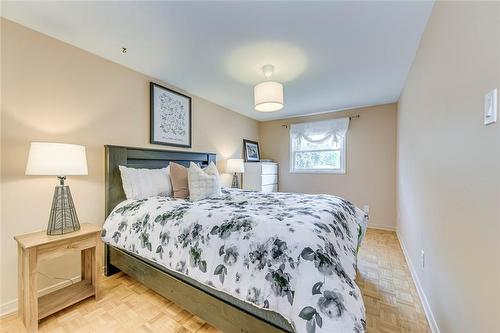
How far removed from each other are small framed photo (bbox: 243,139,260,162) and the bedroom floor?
2.93 metres

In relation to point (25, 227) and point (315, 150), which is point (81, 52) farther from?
point (315, 150)

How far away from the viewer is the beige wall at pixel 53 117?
5.29ft

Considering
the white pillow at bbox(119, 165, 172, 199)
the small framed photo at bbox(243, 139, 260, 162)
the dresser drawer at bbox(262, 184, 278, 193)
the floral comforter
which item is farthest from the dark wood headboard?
the dresser drawer at bbox(262, 184, 278, 193)

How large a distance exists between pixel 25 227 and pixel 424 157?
3.24 meters

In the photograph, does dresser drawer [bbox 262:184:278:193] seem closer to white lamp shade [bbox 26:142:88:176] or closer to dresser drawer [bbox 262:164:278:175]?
dresser drawer [bbox 262:164:278:175]

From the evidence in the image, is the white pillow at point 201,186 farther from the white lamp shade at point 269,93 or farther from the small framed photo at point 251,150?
the small framed photo at point 251,150

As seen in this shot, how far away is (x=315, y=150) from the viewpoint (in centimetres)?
431

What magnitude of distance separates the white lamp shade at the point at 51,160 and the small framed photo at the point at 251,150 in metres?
3.08

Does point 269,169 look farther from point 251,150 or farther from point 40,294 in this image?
point 40,294

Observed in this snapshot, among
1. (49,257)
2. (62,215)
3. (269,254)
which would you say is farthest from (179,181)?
(269,254)

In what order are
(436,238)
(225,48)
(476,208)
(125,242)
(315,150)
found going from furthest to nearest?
(315,150) → (225,48) → (125,242) → (436,238) → (476,208)

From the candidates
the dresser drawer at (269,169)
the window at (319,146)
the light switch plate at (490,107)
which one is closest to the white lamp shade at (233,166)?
the dresser drawer at (269,169)

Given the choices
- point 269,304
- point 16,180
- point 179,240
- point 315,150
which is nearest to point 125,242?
point 179,240

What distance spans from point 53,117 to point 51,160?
61cm
